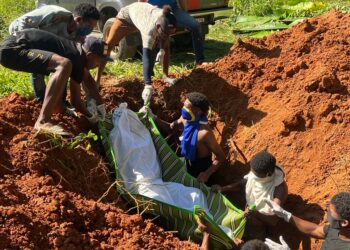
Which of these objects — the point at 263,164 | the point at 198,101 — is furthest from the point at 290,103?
the point at 263,164

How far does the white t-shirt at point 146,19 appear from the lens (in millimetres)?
5634

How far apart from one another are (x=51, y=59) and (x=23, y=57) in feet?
0.90

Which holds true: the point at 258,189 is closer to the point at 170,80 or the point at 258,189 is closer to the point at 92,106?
the point at 92,106

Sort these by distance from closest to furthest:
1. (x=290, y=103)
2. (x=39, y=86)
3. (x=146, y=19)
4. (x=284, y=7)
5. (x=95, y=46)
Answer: (x=95, y=46), (x=39, y=86), (x=290, y=103), (x=146, y=19), (x=284, y=7)

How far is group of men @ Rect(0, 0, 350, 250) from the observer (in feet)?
13.0

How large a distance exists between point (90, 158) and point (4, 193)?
103 cm

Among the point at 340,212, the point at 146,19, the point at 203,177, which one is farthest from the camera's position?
the point at 146,19

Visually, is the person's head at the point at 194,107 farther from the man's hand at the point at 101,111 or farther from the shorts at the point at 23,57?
the shorts at the point at 23,57

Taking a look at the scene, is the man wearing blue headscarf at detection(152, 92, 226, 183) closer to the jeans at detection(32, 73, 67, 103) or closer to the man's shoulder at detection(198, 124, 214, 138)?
the man's shoulder at detection(198, 124, 214, 138)

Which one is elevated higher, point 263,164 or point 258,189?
point 263,164

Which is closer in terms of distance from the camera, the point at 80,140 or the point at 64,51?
the point at 80,140

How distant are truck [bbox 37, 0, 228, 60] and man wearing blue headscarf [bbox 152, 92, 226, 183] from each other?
130 inches

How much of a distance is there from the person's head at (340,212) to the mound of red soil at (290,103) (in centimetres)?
78

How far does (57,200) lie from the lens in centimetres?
352
